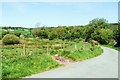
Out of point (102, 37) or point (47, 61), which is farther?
point (102, 37)

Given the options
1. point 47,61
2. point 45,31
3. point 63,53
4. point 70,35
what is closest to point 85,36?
point 70,35

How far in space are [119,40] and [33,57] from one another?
48452 mm

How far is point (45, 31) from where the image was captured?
327 ft

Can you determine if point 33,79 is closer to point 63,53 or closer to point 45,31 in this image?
point 63,53

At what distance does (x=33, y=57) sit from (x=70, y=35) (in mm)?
82795

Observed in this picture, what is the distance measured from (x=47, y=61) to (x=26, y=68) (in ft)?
12.8

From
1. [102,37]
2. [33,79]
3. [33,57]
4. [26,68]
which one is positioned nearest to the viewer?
[33,79]

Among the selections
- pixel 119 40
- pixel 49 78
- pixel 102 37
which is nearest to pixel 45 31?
pixel 102 37

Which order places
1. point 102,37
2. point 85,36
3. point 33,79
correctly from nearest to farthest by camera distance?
point 33,79 → point 102,37 → point 85,36

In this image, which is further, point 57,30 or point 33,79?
point 57,30

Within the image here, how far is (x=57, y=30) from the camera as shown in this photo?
101625mm

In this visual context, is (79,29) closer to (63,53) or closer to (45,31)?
(45,31)

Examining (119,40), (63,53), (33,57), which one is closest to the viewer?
(33,57)

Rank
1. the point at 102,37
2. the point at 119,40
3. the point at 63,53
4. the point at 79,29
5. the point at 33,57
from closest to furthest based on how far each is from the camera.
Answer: the point at 33,57 → the point at 63,53 → the point at 119,40 → the point at 102,37 → the point at 79,29
